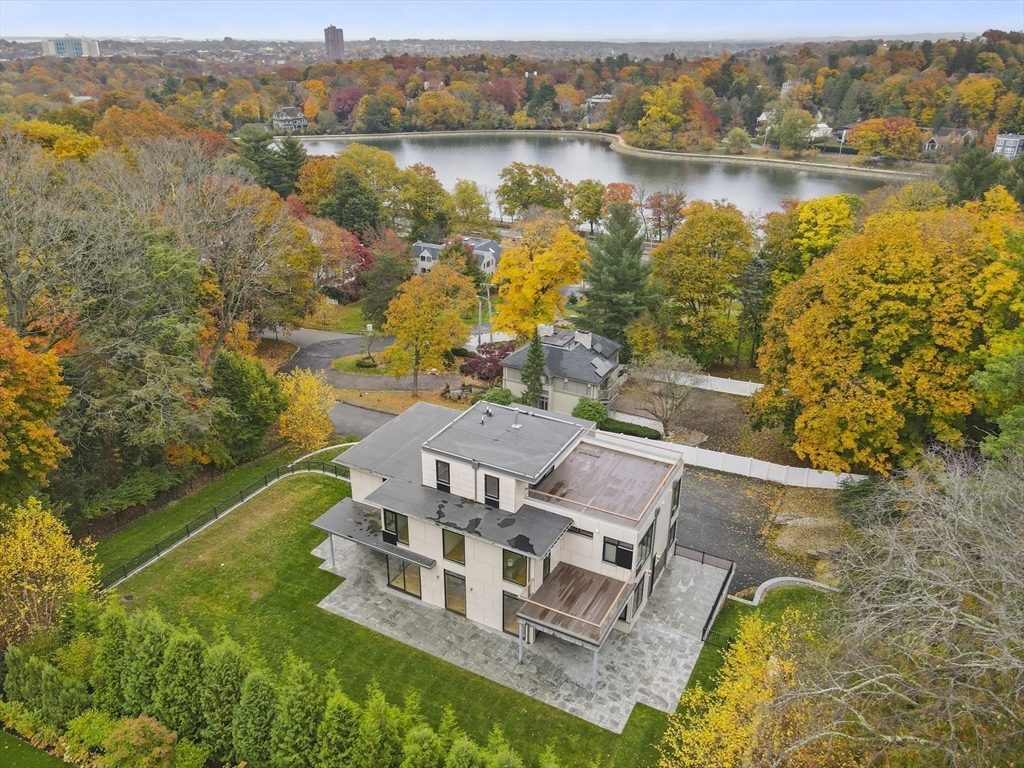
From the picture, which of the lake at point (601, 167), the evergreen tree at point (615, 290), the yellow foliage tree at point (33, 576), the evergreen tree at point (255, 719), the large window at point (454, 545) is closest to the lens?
the evergreen tree at point (255, 719)

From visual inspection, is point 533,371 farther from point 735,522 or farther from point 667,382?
point 735,522

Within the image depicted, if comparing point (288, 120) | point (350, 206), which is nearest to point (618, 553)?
point (350, 206)

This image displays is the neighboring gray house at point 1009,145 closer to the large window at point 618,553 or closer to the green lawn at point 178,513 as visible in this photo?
the large window at point 618,553

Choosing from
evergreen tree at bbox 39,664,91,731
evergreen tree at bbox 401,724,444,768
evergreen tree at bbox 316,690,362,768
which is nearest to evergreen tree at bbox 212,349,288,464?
evergreen tree at bbox 39,664,91,731

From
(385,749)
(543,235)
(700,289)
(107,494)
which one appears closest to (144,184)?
(107,494)

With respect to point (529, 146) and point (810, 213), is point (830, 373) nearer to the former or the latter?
point (810, 213)

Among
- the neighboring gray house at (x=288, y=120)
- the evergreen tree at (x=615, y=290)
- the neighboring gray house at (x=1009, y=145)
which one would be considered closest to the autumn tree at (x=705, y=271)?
the evergreen tree at (x=615, y=290)
